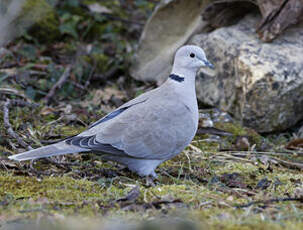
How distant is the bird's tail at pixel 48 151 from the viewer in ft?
11.2

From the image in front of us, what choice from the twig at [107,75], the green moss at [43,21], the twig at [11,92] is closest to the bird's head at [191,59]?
the twig at [11,92]

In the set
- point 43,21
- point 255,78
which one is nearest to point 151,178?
point 255,78

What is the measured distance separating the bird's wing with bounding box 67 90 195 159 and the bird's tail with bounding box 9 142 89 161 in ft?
0.22

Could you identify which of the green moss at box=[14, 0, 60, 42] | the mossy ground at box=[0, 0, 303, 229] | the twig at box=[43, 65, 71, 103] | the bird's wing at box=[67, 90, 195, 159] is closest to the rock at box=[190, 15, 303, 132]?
the mossy ground at box=[0, 0, 303, 229]

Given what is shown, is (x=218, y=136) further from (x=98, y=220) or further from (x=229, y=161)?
(x=98, y=220)

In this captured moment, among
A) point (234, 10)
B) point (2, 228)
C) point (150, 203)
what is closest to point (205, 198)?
point (150, 203)

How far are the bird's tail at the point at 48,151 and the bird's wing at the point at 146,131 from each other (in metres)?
0.07

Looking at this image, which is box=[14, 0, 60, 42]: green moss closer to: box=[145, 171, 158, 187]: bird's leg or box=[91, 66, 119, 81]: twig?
box=[91, 66, 119, 81]: twig

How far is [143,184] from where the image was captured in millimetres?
3625

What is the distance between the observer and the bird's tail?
3.42 m

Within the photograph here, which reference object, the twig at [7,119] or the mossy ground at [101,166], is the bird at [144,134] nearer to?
the mossy ground at [101,166]

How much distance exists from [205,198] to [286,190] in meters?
0.75

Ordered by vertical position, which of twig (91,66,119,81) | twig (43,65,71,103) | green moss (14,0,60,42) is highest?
green moss (14,0,60,42)

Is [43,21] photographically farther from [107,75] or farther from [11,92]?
[11,92]
